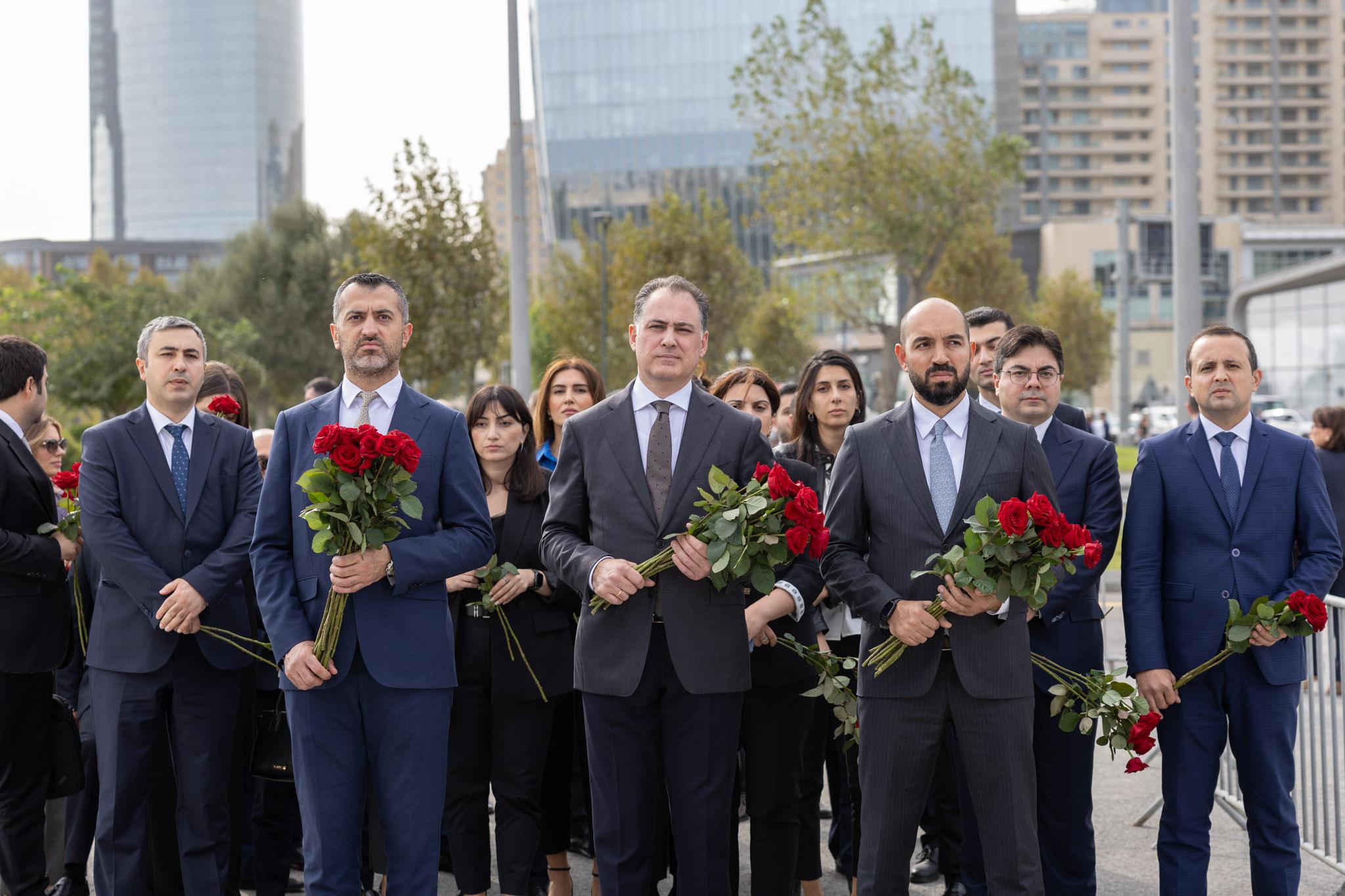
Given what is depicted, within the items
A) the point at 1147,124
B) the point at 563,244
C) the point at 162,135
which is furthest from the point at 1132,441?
the point at 162,135

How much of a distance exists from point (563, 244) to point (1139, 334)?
46628 mm

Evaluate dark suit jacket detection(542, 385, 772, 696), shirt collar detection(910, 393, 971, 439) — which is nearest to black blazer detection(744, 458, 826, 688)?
dark suit jacket detection(542, 385, 772, 696)

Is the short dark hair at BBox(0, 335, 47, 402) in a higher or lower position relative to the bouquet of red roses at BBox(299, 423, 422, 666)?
higher

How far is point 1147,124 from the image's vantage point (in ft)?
422

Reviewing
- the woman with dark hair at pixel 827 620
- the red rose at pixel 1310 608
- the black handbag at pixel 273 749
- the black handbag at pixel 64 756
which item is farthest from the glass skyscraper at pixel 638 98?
the red rose at pixel 1310 608

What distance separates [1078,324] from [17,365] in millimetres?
58692

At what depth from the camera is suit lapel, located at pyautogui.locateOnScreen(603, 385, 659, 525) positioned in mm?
4480

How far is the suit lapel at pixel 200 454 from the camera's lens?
5.33m

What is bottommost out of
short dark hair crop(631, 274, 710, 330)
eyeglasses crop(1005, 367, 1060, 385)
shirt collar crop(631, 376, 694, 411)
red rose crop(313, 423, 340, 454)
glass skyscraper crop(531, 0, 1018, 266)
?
red rose crop(313, 423, 340, 454)

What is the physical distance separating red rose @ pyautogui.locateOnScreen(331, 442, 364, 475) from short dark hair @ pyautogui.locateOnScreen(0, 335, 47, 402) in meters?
2.49

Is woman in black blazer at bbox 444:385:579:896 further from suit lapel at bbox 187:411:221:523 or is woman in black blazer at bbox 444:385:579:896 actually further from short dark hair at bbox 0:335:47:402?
short dark hair at bbox 0:335:47:402

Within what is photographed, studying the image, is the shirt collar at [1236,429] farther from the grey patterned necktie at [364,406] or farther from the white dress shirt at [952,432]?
the grey patterned necktie at [364,406]

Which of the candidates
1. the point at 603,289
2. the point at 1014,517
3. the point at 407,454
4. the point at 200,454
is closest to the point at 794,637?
the point at 1014,517

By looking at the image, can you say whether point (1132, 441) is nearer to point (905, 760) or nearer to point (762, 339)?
point (762, 339)
